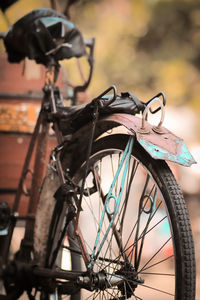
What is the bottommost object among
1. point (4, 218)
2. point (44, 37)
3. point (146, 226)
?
point (146, 226)

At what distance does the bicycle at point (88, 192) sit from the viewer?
1629 mm

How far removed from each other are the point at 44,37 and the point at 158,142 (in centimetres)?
117

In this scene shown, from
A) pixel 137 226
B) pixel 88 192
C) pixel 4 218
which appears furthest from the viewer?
pixel 4 218

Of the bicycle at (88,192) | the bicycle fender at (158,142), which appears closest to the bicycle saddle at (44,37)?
the bicycle at (88,192)

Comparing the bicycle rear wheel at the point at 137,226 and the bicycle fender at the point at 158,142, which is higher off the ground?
the bicycle fender at the point at 158,142

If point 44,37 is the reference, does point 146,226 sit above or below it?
below

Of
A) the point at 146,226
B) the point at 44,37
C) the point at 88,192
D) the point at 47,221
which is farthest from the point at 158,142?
the point at 44,37

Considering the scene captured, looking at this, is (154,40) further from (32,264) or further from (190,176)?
(32,264)

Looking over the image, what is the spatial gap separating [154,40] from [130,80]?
0.79 m

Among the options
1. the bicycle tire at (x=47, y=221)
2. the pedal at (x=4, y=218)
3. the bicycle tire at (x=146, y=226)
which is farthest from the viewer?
the pedal at (x=4, y=218)

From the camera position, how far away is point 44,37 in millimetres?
2551

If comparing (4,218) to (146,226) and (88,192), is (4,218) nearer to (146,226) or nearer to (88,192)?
(88,192)

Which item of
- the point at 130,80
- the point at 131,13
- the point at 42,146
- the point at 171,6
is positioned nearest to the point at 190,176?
the point at 130,80

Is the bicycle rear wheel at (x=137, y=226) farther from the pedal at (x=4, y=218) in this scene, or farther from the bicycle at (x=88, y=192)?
the pedal at (x=4, y=218)
